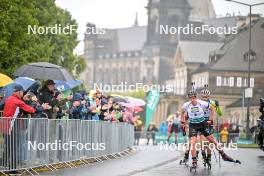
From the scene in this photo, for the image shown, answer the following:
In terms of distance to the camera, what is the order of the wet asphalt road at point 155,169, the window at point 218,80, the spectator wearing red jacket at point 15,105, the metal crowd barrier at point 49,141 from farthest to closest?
the window at point 218,80
the wet asphalt road at point 155,169
the spectator wearing red jacket at point 15,105
the metal crowd barrier at point 49,141

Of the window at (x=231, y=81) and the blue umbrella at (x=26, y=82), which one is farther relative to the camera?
the window at (x=231, y=81)

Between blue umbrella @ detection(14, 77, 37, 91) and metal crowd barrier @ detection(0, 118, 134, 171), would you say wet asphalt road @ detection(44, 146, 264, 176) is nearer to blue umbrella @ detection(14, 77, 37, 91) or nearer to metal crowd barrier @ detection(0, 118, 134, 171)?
metal crowd barrier @ detection(0, 118, 134, 171)

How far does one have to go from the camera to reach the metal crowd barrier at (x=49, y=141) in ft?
59.3

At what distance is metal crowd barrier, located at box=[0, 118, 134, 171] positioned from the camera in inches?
712

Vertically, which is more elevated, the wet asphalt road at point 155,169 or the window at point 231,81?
the window at point 231,81

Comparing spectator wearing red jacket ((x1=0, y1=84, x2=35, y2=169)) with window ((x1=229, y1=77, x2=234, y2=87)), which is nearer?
spectator wearing red jacket ((x1=0, y1=84, x2=35, y2=169))

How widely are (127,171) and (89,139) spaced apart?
9.62ft

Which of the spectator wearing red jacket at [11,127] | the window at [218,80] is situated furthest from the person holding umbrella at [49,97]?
the window at [218,80]

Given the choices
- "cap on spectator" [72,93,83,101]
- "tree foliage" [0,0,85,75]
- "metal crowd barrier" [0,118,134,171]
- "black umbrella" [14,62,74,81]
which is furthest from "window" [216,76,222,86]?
"black umbrella" [14,62,74,81]

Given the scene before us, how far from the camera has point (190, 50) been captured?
501ft

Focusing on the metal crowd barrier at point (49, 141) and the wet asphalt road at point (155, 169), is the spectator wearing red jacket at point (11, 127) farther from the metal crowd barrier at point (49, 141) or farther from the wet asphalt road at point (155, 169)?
the wet asphalt road at point (155, 169)

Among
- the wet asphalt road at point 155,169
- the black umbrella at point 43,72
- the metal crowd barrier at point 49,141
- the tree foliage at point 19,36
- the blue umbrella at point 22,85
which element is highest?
the tree foliage at point 19,36

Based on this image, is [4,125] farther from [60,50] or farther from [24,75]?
[60,50]

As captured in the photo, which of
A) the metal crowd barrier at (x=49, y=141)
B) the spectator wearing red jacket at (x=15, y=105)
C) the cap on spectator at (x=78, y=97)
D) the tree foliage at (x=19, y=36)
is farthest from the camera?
the tree foliage at (x=19, y=36)
